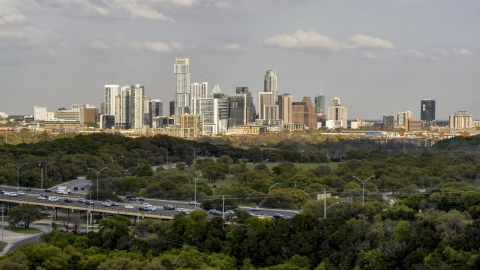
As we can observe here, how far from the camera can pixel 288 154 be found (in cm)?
10638

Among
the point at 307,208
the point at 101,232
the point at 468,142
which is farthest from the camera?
the point at 468,142

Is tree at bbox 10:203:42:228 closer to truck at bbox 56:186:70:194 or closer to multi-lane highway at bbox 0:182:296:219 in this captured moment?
multi-lane highway at bbox 0:182:296:219

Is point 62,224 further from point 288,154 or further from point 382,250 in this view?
point 288,154

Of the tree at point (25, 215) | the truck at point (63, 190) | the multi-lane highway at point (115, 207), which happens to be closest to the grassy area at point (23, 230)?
the tree at point (25, 215)

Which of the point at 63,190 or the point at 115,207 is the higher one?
the point at 63,190

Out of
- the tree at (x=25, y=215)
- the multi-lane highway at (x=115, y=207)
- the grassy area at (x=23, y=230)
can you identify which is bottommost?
the grassy area at (x=23, y=230)

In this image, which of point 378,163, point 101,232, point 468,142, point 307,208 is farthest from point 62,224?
point 468,142

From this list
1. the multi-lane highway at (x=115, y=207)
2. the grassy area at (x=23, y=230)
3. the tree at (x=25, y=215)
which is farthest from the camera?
the tree at (x=25, y=215)

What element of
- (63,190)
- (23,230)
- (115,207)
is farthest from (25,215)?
(63,190)

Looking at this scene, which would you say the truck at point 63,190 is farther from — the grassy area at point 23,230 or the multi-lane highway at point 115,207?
the grassy area at point 23,230

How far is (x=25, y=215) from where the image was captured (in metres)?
53.2

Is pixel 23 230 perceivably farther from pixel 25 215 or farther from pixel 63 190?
pixel 63 190

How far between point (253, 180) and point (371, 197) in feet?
51.6

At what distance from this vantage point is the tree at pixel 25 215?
175 feet
